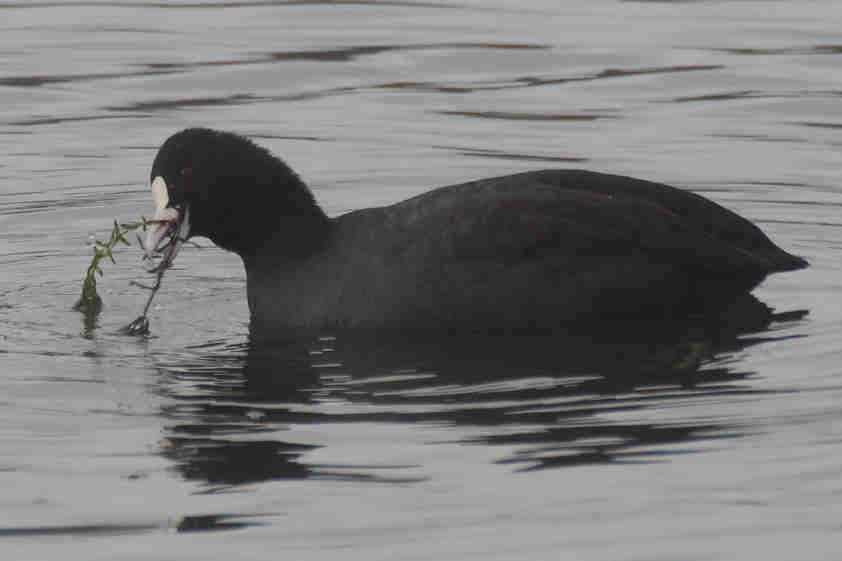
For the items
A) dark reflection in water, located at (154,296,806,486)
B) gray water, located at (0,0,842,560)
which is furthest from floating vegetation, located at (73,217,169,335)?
dark reflection in water, located at (154,296,806,486)

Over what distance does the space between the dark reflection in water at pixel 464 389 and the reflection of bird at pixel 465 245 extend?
13 cm

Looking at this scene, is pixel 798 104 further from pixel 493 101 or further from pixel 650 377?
pixel 650 377

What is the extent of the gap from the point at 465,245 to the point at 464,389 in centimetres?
93

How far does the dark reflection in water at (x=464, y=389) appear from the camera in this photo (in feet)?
20.3

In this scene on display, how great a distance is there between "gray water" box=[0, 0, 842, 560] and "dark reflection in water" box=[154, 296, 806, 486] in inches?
0.7

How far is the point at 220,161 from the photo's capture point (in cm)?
812

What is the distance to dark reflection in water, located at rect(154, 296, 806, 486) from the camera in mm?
6180

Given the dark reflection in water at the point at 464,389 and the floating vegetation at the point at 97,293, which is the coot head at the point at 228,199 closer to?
the floating vegetation at the point at 97,293

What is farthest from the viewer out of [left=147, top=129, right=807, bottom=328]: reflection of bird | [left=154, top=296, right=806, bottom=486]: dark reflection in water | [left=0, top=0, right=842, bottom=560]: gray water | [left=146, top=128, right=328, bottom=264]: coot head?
[left=146, top=128, right=328, bottom=264]: coot head

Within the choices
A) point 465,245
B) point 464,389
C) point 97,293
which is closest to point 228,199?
point 97,293

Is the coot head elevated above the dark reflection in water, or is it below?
above

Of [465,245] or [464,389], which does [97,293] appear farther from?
[464,389]

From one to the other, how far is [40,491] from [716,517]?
208cm

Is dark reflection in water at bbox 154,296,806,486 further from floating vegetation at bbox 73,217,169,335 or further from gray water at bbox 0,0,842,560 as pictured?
floating vegetation at bbox 73,217,169,335
